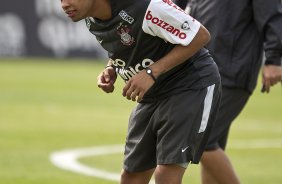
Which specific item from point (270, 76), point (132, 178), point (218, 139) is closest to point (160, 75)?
point (132, 178)

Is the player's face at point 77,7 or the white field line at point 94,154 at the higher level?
the player's face at point 77,7

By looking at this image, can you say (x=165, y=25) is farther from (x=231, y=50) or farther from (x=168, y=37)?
(x=231, y=50)

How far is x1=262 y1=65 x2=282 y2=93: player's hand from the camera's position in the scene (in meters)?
8.18

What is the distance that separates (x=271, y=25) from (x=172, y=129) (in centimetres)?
179

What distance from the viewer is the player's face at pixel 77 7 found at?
22.1ft

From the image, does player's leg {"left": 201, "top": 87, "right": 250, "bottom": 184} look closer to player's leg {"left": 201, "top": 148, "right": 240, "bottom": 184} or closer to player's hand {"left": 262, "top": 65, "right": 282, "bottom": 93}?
player's leg {"left": 201, "top": 148, "right": 240, "bottom": 184}

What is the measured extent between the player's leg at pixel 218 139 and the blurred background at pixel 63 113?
5.72 ft

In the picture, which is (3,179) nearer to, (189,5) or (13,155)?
(13,155)

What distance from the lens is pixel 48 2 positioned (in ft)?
102

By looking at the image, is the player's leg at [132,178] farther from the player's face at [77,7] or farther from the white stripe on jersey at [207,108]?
the player's face at [77,7]

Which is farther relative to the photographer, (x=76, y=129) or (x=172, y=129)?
(x=76, y=129)

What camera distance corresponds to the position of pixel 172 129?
6.92m

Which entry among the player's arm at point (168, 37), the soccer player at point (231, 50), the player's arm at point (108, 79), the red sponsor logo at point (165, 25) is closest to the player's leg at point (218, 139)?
the soccer player at point (231, 50)

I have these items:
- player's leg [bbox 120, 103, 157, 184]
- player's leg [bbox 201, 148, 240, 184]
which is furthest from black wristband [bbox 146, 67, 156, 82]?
player's leg [bbox 201, 148, 240, 184]
